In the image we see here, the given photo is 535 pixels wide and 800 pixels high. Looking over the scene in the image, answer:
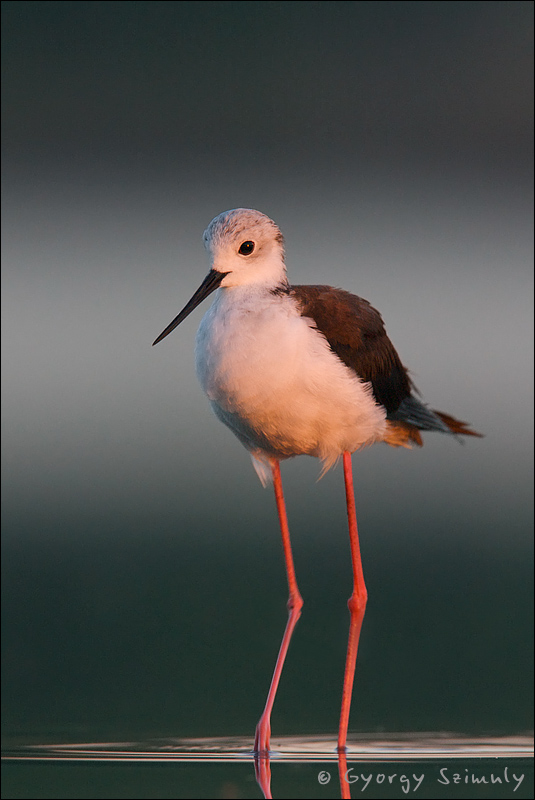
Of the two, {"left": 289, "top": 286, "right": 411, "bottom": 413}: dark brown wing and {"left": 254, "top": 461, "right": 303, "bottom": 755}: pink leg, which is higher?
{"left": 289, "top": 286, "right": 411, "bottom": 413}: dark brown wing

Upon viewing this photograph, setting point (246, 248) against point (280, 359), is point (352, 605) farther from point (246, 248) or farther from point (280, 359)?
point (246, 248)

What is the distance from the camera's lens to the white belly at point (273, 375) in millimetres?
2965

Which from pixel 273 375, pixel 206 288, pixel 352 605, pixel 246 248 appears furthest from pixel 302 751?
pixel 246 248

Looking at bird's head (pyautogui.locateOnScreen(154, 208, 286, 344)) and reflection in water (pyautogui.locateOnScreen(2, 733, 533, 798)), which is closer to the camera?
reflection in water (pyautogui.locateOnScreen(2, 733, 533, 798))

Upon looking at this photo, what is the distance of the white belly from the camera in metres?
2.96

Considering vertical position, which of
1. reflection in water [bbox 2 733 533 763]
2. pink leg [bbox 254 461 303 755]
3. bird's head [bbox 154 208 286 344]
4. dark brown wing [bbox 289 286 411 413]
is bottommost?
reflection in water [bbox 2 733 533 763]

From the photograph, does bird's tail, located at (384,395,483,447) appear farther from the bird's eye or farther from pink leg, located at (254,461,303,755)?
the bird's eye

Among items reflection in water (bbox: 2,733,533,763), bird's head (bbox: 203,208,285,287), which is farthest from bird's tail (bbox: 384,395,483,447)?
reflection in water (bbox: 2,733,533,763)

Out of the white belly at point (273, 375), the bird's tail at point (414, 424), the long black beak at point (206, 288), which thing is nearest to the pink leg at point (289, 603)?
the white belly at point (273, 375)

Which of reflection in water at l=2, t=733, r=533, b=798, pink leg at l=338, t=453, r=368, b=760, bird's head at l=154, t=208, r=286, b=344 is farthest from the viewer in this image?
pink leg at l=338, t=453, r=368, b=760

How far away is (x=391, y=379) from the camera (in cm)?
355

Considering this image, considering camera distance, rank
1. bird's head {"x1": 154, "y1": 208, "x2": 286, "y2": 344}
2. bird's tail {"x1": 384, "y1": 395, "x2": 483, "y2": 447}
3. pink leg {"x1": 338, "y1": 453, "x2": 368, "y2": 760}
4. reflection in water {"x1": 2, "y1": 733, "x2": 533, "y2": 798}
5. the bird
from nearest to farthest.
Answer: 1. reflection in water {"x1": 2, "y1": 733, "x2": 533, "y2": 798}
2. the bird
3. bird's head {"x1": 154, "y1": 208, "x2": 286, "y2": 344}
4. pink leg {"x1": 338, "y1": 453, "x2": 368, "y2": 760}
5. bird's tail {"x1": 384, "y1": 395, "x2": 483, "y2": 447}

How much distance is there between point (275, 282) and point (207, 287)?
0.21 metres

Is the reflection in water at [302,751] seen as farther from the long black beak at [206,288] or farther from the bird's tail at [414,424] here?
the long black beak at [206,288]
